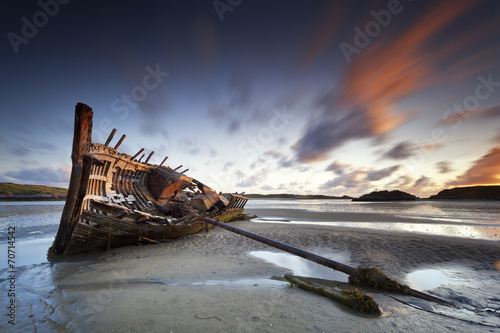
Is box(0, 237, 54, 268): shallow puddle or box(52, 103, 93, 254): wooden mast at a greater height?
box(52, 103, 93, 254): wooden mast

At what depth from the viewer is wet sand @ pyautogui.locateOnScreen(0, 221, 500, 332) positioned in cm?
314

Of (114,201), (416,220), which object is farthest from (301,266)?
(416,220)

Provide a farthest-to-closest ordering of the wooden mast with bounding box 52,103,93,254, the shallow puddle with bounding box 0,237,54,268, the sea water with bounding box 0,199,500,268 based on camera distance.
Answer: the sea water with bounding box 0,199,500,268, the shallow puddle with bounding box 0,237,54,268, the wooden mast with bounding box 52,103,93,254

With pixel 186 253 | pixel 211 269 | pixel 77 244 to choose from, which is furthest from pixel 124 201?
pixel 211 269

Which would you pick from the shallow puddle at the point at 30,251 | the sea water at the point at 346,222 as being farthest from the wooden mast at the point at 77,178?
the sea water at the point at 346,222

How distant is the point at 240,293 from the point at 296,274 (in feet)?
7.73

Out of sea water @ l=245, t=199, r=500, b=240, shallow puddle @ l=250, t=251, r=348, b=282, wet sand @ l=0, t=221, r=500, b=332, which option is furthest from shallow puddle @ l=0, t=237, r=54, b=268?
sea water @ l=245, t=199, r=500, b=240

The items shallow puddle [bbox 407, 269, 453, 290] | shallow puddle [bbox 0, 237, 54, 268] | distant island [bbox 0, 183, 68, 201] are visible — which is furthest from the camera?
distant island [bbox 0, 183, 68, 201]

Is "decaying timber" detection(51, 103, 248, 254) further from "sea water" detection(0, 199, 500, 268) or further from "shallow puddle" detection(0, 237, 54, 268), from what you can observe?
"sea water" detection(0, 199, 500, 268)

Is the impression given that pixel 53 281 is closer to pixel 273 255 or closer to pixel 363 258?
pixel 273 255

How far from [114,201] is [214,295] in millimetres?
8223

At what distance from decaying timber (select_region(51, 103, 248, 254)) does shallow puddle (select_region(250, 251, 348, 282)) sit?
12.4ft

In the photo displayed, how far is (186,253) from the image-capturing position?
7.96m

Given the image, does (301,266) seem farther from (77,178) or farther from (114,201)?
(114,201)
